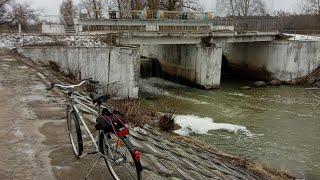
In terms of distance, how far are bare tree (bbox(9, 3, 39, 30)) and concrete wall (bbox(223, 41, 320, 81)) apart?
60.6ft

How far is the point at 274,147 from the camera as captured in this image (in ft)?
52.3

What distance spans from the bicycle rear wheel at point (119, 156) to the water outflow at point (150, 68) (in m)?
30.8

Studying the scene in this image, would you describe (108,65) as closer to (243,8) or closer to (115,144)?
(115,144)

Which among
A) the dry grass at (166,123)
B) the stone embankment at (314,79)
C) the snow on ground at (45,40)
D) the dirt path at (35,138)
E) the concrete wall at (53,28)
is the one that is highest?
the concrete wall at (53,28)

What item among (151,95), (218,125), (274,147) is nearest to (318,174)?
(274,147)

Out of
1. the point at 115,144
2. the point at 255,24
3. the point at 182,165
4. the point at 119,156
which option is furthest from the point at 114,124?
the point at 255,24

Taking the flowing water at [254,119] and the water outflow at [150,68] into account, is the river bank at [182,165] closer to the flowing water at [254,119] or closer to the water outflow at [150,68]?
the flowing water at [254,119]

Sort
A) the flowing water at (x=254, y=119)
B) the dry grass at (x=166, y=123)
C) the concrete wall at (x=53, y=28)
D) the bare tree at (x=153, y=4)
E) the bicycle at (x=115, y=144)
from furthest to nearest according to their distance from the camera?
the bare tree at (x=153, y=4) < the concrete wall at (x=53, y=28) < the flowing water at (x=254, y=119) < the dry grass at (x=166, y=123) < the bicycle at (x=115, y=144)

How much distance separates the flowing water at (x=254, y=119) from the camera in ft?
49.1

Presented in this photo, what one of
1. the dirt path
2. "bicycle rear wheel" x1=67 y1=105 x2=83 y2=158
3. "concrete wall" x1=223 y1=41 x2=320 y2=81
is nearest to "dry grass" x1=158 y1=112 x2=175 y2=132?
the dirt path

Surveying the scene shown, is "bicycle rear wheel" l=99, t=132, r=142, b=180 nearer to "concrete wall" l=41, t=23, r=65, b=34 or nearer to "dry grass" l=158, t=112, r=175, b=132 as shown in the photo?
"dry grass" l=158, t=112, r=175, b=132

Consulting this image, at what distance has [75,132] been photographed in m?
6.62

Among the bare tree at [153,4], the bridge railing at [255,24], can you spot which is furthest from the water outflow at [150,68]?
the bridge railing at [255,24]

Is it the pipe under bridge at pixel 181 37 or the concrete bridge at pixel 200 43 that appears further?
the concrete bridge at pixel 200 43
